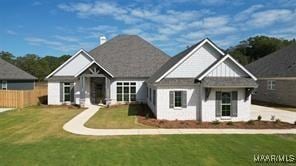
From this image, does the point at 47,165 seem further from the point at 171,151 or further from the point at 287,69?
the point at 287,69

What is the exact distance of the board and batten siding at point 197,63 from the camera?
1984 centimetres

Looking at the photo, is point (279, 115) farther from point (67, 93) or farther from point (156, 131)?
point (67, 93)

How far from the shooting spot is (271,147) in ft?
39.9

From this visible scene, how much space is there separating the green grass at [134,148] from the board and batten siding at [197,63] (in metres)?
6.52

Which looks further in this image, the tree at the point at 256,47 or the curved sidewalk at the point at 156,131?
the tree at the point at 256,47

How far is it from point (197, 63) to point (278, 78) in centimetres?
1668

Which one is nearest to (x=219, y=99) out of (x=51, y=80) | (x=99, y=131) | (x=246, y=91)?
(x=246, y=91)

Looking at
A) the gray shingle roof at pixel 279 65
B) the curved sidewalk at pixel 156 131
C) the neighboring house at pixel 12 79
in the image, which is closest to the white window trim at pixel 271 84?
the gray shingle roof at pixel 279 65

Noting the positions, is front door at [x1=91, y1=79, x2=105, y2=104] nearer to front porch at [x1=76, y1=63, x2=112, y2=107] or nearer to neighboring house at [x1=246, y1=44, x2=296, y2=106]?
front porch at [x1=76, y1=63, x2=112, y2=107]

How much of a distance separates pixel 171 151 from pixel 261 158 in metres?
3.42

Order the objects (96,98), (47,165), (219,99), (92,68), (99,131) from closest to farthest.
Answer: (47,165), (99,131), (219,99), (92,68), (96,98)

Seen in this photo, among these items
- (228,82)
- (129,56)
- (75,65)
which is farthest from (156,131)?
(129,56)

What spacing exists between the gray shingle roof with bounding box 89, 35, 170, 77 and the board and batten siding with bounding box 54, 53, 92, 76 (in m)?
2.45

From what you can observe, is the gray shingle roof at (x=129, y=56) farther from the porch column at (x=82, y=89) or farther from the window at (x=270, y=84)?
the window at (x=270, y=84)
